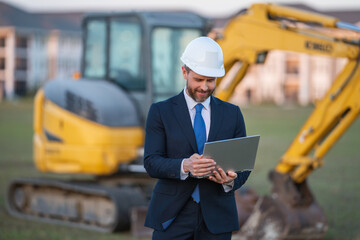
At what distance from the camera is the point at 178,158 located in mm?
4480

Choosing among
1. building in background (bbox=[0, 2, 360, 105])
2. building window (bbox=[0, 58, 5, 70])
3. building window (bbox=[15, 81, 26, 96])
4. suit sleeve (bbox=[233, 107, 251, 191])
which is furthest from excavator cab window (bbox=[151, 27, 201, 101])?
building window (bbox=[0, 58, 5, 70])

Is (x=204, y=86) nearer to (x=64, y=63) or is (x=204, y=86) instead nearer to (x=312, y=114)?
(x=312, y=114)

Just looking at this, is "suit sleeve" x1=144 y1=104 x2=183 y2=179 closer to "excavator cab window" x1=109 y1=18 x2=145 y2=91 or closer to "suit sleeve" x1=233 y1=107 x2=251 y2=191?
"suit sleeve" x1=233 y1=107 x2=251 y2=191

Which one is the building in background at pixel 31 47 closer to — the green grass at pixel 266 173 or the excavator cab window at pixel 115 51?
the green grass at pixel 266 173

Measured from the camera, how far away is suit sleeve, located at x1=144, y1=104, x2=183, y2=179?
4402mm

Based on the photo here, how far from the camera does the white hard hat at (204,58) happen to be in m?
4.37

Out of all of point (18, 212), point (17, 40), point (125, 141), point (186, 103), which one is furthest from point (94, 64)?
point (17, 40)

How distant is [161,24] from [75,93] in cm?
164

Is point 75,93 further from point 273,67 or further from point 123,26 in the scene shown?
point 273,67

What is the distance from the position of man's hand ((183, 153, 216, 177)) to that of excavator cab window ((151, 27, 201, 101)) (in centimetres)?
646

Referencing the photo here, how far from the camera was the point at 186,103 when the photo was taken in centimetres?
453

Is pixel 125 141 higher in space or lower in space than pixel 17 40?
higher

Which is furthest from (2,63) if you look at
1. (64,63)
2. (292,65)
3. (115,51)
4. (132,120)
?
(132,120)

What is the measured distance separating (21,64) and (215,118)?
81.5m
